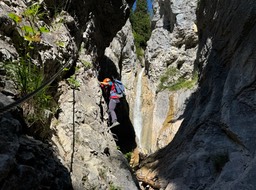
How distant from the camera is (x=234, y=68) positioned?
7.48 m

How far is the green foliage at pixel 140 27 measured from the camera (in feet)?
100

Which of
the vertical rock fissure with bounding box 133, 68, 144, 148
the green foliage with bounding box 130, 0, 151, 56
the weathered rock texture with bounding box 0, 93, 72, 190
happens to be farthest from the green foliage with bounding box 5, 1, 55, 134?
the green foliage with bounding box 130, 0, 151, 56

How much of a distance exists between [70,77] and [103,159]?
2.33 meters

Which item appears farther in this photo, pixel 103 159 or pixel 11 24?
pixel 103 159

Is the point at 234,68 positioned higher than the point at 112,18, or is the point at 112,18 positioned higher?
the point at 112,18

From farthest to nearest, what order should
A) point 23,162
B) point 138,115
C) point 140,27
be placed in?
point 140,27 → point 138,115 → point 23,162

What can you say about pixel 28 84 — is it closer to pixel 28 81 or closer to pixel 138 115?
pixel 28 81

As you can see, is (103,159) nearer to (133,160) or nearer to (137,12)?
(133,160)

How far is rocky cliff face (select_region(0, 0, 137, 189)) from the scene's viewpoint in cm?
338

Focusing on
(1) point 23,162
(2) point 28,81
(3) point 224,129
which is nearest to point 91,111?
(2) point 28,81

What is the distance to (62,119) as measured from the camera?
5594 mm

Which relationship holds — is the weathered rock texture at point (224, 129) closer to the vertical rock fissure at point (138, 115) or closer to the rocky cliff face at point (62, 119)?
the rocky cliff face at point (62, 119)

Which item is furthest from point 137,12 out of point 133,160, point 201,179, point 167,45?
point 201,179

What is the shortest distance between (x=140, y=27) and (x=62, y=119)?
27452 millimetres
